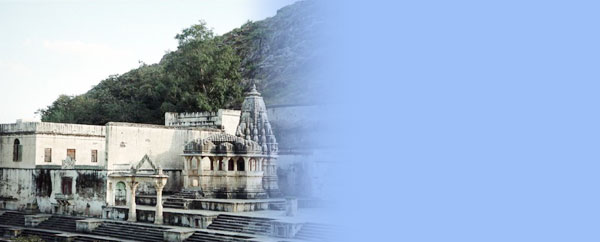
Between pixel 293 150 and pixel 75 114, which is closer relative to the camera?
pixel 293 150

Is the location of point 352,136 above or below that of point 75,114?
below

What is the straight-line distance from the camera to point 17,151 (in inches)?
1367

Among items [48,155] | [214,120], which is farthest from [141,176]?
[214,120]

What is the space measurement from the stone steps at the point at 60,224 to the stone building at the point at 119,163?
36.0 inches

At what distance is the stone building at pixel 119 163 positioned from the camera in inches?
1235

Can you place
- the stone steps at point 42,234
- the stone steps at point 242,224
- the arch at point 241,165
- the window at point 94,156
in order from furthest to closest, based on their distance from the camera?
the window at point 94,156, the arch at point 241,165, the stone steps at point 42,234, the stone steps at point 242,224

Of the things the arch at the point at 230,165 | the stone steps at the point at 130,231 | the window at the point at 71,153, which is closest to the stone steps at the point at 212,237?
the stone steps at the point at 130,231

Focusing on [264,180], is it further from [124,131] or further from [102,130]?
[102,130]

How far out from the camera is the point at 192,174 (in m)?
32.9

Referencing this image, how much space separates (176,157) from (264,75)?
77.7 feet

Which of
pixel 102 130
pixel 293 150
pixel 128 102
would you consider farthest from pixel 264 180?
pixel 128 102

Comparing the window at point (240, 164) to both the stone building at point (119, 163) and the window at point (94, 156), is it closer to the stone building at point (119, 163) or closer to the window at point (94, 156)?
the stone building at point (119, 163)

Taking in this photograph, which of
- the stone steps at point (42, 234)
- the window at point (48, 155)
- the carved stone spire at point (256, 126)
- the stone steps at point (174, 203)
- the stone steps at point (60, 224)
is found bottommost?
the stone steps at point (42, 234)

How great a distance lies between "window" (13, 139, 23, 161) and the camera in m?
34.5
